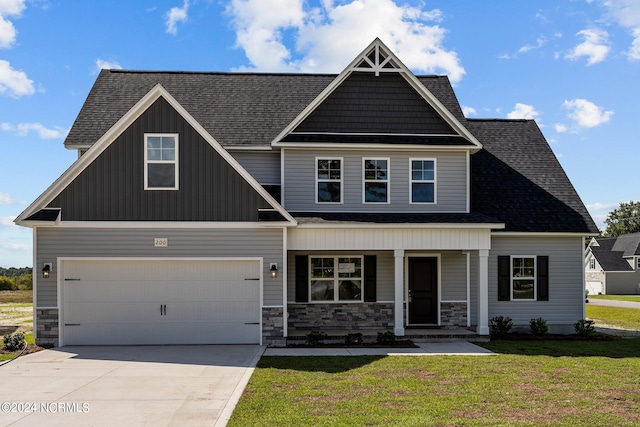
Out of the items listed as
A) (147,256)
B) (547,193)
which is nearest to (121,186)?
(147,256)

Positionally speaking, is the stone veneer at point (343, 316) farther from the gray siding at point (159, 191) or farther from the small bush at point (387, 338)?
the gray siding at point (159, 191)

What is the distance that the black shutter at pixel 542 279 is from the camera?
1806 cm

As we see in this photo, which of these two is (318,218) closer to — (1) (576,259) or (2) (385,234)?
(2) (385,234)

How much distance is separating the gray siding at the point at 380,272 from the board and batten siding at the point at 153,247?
232cm

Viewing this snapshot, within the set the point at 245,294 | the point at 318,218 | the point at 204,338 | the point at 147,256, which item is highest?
the point at 318,218

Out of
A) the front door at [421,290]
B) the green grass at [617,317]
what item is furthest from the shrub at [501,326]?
the green grass at [617,317]

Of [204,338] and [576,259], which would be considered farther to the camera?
[576,259]

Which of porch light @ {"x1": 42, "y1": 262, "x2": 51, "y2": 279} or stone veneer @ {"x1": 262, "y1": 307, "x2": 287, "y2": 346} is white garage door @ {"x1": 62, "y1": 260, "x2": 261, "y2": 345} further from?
porch light @ {"x1": 42, "y1": 262, "x2": 51, "y2": 279}

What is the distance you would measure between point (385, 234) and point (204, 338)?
558cm

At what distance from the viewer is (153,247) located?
1495 centimetres

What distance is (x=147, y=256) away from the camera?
15.0m

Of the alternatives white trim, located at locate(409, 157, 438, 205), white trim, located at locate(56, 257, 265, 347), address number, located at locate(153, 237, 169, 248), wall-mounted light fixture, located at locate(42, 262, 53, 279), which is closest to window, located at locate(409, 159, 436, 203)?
white trim, located at locate(409, 157, 438, 205)

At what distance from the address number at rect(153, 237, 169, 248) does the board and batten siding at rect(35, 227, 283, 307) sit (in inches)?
2.8

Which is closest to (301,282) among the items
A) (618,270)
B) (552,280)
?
(552,280)
